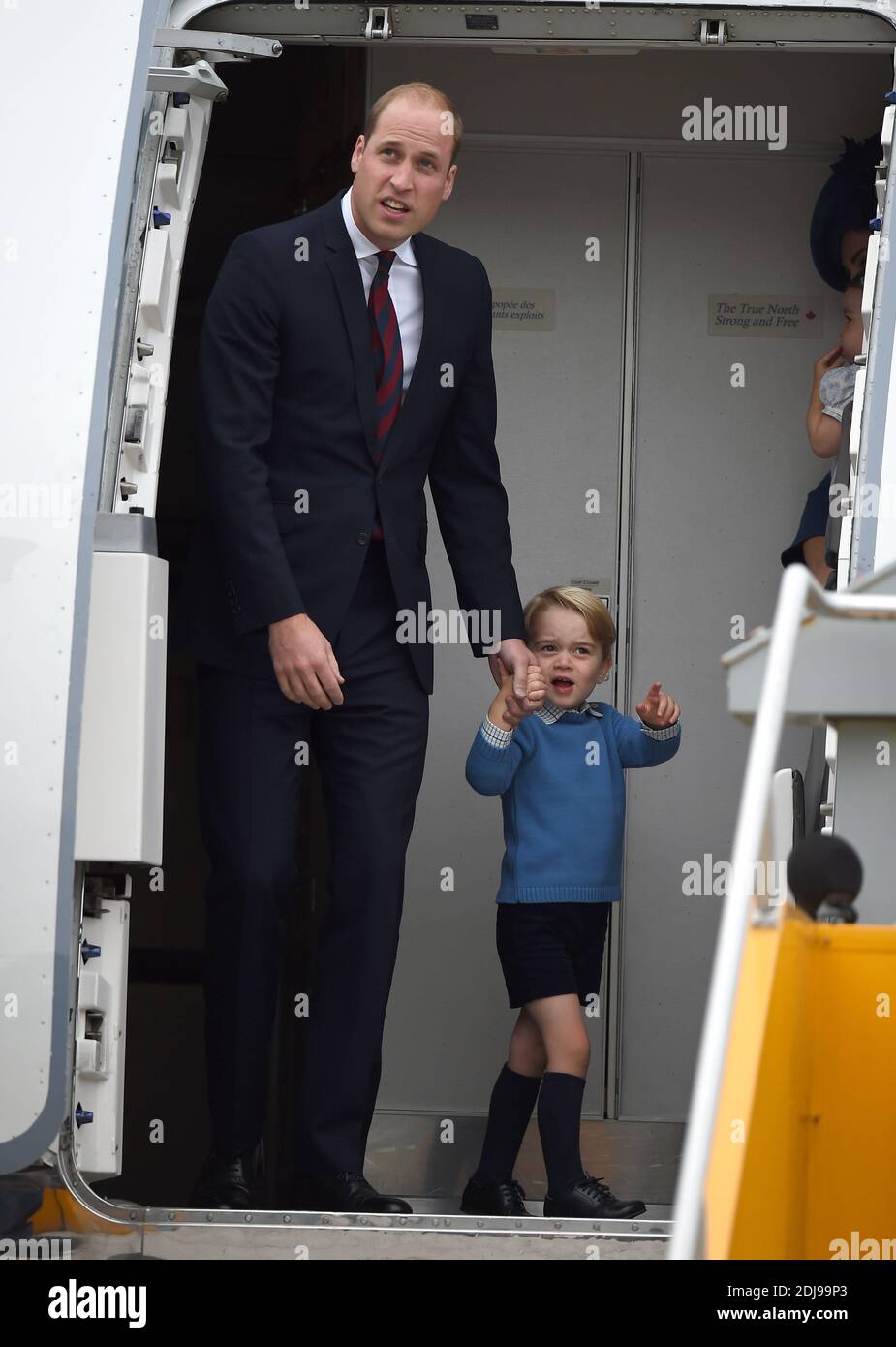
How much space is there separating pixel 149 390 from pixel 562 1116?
176cm

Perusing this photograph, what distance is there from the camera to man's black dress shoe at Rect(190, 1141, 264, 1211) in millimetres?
3389

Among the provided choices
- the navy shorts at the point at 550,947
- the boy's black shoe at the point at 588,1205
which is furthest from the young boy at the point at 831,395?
the boy's black shoe at the point at 588,1205

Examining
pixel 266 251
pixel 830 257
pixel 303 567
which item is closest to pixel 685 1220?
pixel 303 567

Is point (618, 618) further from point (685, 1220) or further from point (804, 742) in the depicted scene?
point (685, 1220)

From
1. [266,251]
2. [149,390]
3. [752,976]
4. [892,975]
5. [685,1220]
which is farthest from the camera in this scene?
[266,251]

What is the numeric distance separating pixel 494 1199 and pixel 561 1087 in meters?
0.30

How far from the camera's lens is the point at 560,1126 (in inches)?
146

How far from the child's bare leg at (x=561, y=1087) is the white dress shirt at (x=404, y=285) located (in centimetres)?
143

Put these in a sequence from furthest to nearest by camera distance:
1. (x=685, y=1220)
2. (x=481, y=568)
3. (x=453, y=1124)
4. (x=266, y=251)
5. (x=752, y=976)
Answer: (x=453, y=1124) < (x=481, y=568) < (x=266, y=251) < (x=752, y=976) < (x=685, y=1220)

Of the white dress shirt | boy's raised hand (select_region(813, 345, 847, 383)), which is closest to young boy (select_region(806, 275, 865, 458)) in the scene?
boy's raised hand (select_region(813, 345, 847, 383))

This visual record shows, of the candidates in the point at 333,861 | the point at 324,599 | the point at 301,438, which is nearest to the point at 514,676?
the point at 324,599

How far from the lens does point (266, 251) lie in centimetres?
365

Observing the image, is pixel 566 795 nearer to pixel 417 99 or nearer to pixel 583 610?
pixel 583 610

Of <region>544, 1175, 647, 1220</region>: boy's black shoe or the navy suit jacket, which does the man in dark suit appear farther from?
<region>544, 1175, 647, 1220</region>: boy's black shoe
